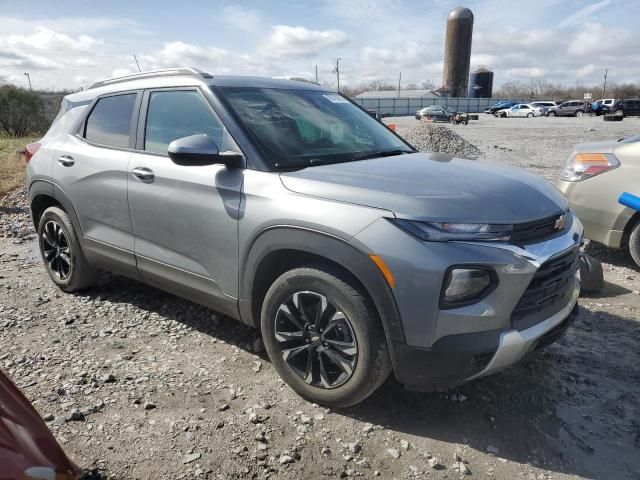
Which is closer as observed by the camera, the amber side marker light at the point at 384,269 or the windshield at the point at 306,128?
the amber side marker light at the point at 384,269

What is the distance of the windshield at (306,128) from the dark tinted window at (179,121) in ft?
0.52

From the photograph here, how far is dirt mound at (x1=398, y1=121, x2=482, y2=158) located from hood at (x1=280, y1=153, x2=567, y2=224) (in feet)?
35.3

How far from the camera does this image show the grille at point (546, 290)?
2.43 m

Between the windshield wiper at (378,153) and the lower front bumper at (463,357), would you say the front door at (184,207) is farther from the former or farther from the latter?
the lower front bumper at (463,357)

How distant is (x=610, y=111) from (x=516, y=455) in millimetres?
52713

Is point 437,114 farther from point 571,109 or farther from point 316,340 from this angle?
point 316,340

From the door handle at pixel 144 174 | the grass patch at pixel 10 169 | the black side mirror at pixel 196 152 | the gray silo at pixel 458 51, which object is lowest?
the grass patch at pixel 10 169

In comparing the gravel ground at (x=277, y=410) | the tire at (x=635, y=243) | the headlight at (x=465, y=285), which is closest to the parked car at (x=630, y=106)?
the tire at (x=635, y=243)

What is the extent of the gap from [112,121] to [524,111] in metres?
55.6

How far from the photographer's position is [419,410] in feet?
9.53

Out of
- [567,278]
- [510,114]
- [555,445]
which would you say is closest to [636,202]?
[567,278]

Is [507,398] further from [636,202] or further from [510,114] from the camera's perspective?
[510,114]

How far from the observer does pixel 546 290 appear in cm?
255

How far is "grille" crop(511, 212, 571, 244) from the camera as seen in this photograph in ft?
8.01
